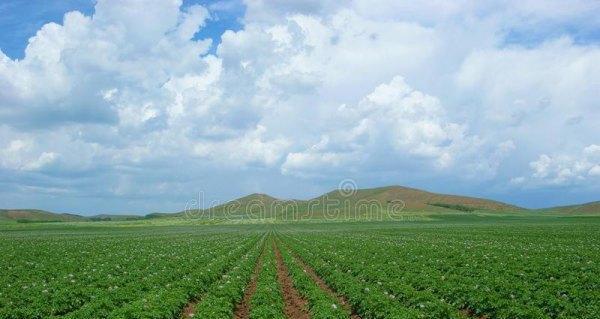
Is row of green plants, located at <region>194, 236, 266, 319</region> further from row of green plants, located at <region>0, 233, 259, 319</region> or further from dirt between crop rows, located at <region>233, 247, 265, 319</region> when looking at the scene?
row of green plants, located at <region>0, 233, 259, 319</region>

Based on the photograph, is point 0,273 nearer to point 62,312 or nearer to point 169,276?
point 169,276

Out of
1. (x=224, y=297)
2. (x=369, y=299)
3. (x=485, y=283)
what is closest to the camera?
(x=369, y=299)

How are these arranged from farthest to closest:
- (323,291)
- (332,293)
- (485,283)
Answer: (332,293)
(323,291)
(485,283)

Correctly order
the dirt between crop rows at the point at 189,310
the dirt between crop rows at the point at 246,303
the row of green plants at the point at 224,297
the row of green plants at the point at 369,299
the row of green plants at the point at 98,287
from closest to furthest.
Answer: the row of green plants at the point at 369,299
the row of green plants at the point at 224,297
the row of green plants at the point at 98,287
the dirt between crop rows at the point at 189,310
the dirt between crop rows at the point at 246,303

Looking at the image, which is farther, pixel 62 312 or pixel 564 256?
pixel 564 256

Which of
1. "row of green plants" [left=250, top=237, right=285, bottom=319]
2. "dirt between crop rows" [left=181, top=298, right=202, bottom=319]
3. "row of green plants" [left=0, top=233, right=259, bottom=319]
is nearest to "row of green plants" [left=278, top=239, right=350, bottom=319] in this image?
"row of green plants" [left=250, top=237, right=285, bottom=319]

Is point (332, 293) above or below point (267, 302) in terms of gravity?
below

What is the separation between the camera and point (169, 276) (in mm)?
23906

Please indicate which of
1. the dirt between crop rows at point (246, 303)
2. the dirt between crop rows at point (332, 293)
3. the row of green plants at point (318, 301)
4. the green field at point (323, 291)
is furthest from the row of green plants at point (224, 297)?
the dirt between crop rows at point (332, 293)

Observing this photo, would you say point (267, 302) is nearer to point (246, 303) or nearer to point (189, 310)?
point (246, 303)

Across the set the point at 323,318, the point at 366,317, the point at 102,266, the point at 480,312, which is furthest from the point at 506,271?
the point at 102,266

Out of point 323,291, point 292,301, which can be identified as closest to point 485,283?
point 323,291

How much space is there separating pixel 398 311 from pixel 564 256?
1967 cm

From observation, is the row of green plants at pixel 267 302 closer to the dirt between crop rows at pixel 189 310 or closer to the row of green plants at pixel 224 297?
the row of green plants at pixel 224 297
